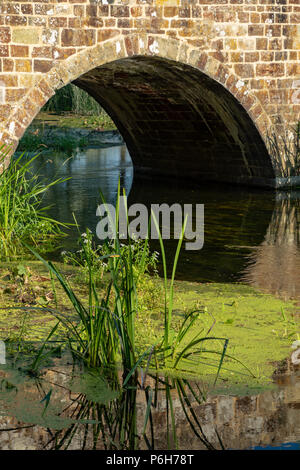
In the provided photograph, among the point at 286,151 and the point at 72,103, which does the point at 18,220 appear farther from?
the point at 72,103

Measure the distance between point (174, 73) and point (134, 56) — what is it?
140 centimetres

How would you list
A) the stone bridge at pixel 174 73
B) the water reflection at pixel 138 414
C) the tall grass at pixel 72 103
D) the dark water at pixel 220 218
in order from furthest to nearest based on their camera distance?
the tall grass at pixel 72 103, the stone bridge at pixel 174 73, the dark water at pixel 220 218, the water reflection at pixel 138 414

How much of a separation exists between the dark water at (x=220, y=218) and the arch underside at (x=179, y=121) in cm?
39

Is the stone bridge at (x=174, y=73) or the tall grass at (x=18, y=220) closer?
the tall grass at (x=18, y=220)

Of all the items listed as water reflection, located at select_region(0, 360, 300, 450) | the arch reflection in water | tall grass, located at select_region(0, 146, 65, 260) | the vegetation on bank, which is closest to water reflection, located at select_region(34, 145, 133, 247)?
tall grass, located at select_region(0, 146, 65, 260)

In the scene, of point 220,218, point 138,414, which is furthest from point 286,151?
point 138,414

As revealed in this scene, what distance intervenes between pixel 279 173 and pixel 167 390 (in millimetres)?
8088

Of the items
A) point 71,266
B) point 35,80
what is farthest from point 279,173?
point 71,266

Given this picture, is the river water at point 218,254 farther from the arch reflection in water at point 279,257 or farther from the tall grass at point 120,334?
the tall grass at point 120,334

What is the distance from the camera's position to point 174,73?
11.2 meters

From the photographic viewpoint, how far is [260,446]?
388 cm

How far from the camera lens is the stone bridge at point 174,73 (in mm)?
8797

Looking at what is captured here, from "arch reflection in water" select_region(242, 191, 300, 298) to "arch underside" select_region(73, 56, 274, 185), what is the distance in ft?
4.78

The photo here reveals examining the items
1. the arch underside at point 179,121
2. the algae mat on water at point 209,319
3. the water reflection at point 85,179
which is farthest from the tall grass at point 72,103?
the algae mat on water at point 209,319
